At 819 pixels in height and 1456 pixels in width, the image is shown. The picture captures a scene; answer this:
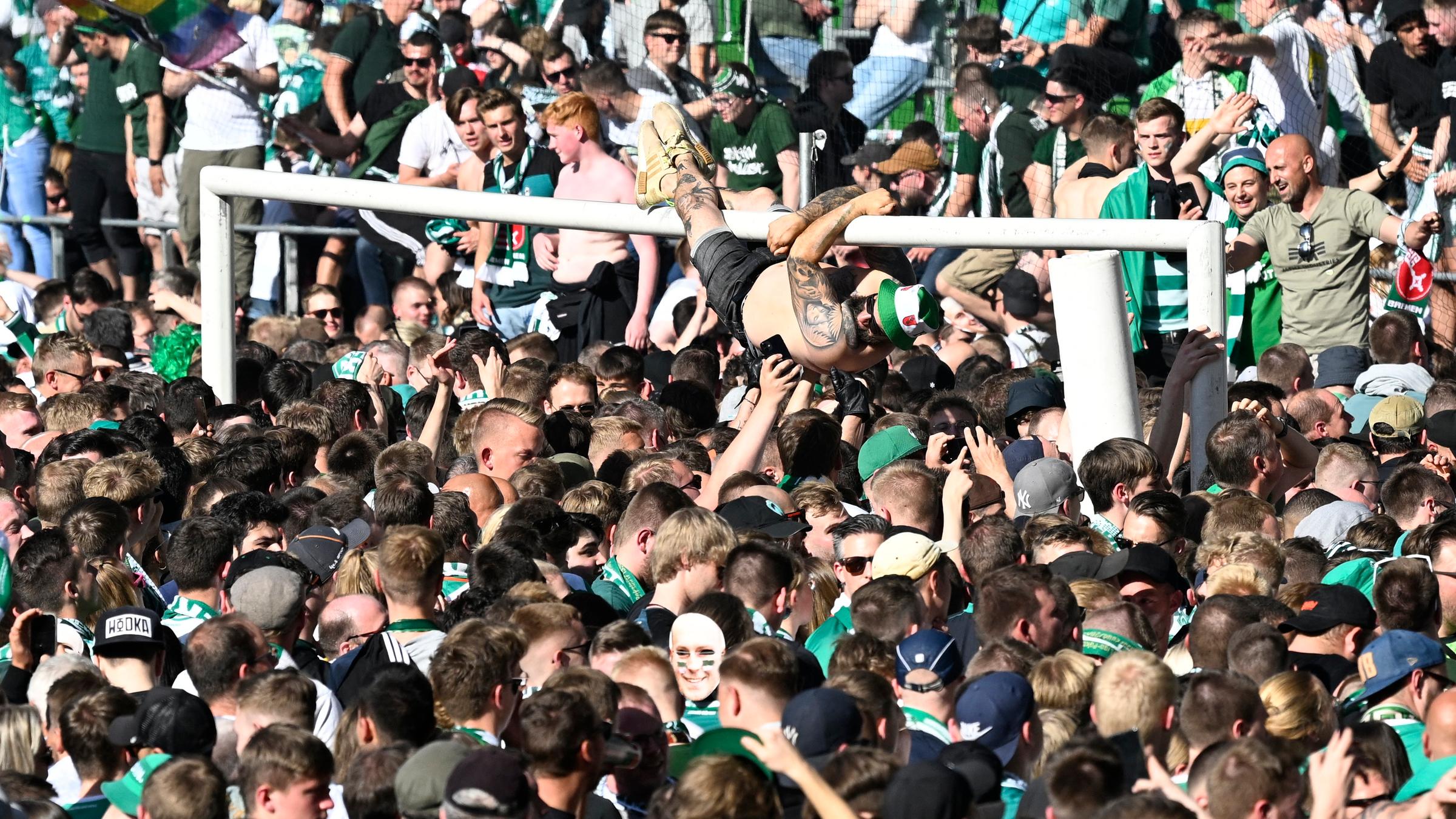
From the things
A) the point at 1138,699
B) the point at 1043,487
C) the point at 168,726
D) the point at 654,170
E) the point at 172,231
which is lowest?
the point at 172,231

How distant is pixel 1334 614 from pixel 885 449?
2734 millimetres

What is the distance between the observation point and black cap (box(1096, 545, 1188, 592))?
566 centimetres

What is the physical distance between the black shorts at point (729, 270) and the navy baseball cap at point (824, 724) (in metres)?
3.39

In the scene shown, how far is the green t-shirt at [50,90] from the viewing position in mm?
16141

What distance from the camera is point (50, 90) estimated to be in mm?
16203

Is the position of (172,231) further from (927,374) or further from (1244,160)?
(1244,160)

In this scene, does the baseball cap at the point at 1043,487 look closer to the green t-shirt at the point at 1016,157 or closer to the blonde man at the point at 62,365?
the blonde man at the point at 62,365

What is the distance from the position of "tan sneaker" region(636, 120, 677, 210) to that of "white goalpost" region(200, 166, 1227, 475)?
323mm

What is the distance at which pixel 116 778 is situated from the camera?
174 inches

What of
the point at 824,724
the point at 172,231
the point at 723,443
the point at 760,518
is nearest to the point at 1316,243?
the point at 723,443

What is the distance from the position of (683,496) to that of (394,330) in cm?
560

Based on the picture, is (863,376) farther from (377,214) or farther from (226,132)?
(226,132)

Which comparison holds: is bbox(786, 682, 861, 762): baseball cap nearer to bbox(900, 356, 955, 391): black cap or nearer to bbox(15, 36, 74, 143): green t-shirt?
bbox(900, 356, 955, 391): black cap

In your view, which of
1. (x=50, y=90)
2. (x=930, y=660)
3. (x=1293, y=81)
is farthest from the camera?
(x=50, y=90)
